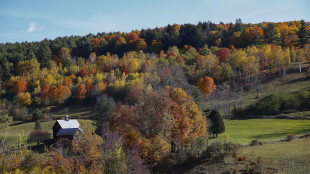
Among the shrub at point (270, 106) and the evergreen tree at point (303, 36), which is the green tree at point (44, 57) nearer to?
the shrub at point (270, 106)

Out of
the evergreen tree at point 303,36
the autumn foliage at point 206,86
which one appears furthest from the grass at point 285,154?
the evergreen tree at point 303,36

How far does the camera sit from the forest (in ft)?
99.6

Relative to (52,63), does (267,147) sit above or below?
below

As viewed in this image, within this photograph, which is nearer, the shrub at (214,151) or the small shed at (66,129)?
the shrub at (214,151)

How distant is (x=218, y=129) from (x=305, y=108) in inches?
1027

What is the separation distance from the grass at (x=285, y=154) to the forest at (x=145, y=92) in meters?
3.17

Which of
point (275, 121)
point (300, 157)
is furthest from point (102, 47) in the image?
point (300, 157)

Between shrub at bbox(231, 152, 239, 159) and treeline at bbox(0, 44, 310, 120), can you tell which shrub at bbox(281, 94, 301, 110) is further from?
shrub at bbox(231, 152, 239, 159)

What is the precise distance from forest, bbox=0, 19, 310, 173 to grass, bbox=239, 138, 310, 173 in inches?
125

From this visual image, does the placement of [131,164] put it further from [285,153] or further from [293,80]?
[293,80]

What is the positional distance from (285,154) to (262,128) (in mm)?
22105

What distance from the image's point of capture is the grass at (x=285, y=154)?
24.1 m

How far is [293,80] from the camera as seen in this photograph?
260ft

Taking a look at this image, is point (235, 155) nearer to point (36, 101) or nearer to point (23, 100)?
point (36, 101)
